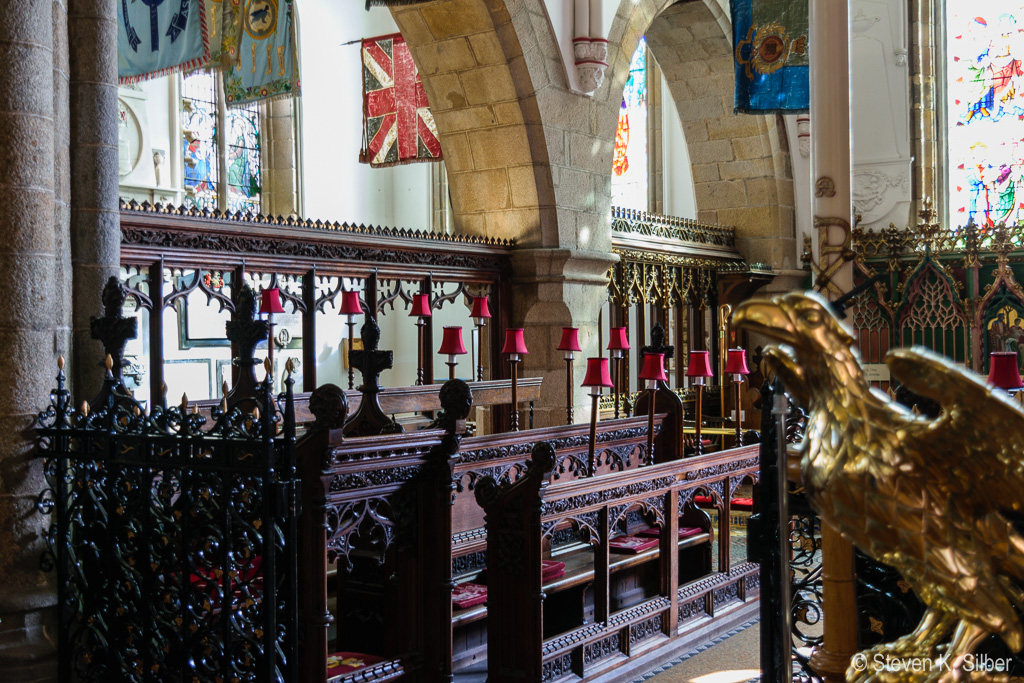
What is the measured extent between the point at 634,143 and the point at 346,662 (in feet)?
35.3

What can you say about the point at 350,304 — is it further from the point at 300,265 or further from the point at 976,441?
the point at 976,441

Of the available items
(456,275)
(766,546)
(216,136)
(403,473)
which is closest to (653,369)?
(403,473)

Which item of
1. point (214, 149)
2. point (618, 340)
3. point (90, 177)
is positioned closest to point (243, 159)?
point (214, 149)

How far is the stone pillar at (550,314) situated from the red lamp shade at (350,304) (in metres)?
1.75

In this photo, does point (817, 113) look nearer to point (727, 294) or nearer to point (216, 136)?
point (727, 294)

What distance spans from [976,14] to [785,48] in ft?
12.4

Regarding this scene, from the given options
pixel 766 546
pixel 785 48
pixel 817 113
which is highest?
pixel 785 48

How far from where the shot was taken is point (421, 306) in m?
7.47

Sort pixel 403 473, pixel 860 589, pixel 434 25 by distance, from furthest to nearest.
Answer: pixel 434 25 < pixel 403 473 < pixel 860 589

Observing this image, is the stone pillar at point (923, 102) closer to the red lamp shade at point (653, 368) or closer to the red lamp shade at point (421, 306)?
the red lamp shade at point (421, 306)

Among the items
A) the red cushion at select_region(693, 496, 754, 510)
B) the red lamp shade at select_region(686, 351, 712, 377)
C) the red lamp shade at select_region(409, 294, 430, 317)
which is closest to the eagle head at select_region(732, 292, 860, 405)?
the red lamp shade at select_region(686, 351, 712, 377)

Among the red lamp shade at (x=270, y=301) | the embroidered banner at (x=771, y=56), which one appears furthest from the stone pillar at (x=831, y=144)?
the red lamp shade at (x=270, y=301)

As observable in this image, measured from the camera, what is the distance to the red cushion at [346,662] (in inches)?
152

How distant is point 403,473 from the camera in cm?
395
